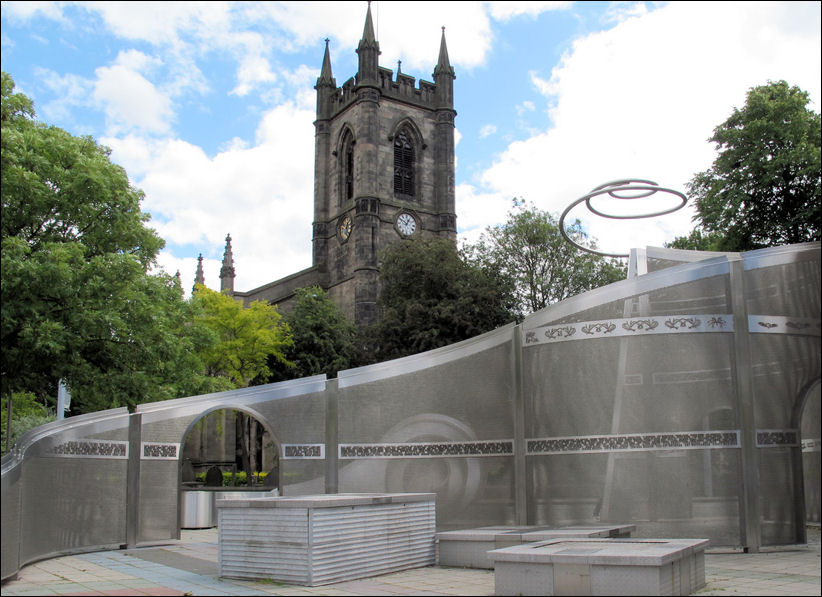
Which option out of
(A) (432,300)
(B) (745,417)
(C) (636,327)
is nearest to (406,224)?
(A) (432,300)

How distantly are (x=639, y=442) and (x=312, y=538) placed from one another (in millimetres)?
6269

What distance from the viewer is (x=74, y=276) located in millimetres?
16859

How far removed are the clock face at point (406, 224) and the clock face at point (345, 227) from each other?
3477 millimetres

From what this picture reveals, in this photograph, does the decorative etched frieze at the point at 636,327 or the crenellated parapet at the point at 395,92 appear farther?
the crenellated parapet at the point at 395,92

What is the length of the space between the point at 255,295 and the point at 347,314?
9.28 metres

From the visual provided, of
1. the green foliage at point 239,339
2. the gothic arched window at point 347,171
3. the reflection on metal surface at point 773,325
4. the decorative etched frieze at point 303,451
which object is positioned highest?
the gothic arched window at point 347,171

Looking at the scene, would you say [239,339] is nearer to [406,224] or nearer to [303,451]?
[406,224]

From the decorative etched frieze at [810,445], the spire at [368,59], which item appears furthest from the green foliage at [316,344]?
the decorative etched frieze at [810,445]

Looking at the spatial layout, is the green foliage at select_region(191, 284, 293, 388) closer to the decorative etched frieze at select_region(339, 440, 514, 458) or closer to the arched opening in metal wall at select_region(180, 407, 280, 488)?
the arched opening in metal wall at select_region(180, 407, 280, 488)

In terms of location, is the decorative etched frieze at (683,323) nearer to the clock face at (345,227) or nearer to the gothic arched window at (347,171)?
the clock face at (345,227)

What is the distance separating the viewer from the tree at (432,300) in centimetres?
3803

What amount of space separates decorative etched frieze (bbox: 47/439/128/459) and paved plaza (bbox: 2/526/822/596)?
5.46ft

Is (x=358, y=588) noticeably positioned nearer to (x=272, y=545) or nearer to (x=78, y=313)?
(x=272, y=545)

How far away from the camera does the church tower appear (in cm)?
5822
